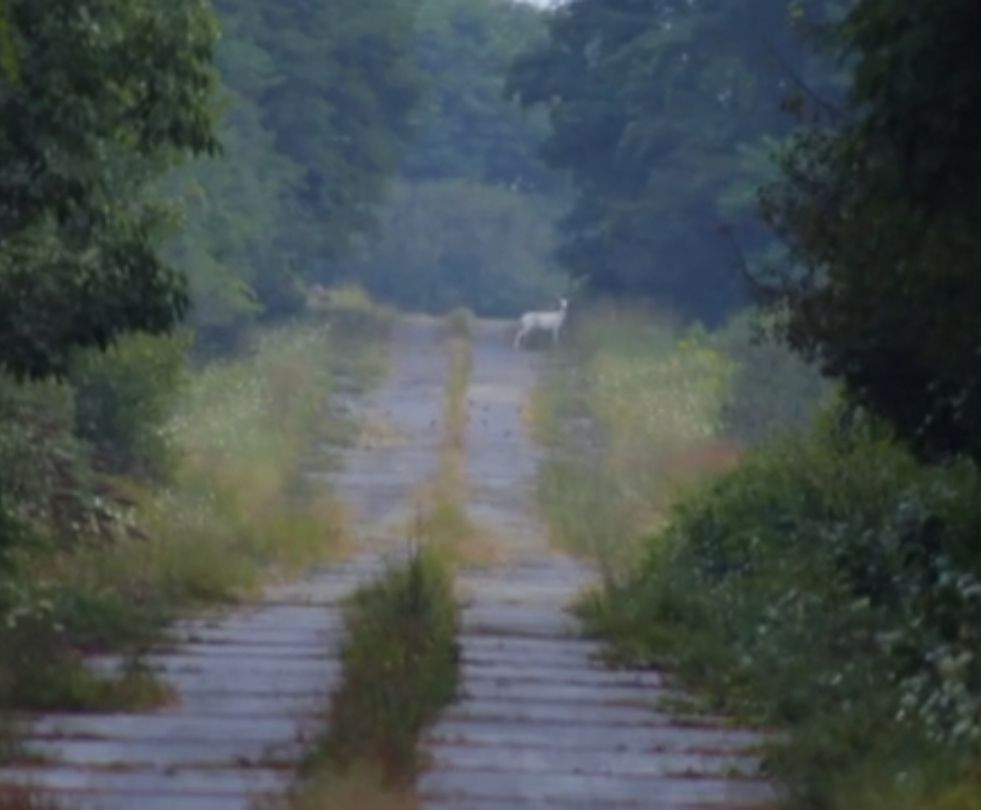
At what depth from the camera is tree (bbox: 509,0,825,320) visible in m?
59.2

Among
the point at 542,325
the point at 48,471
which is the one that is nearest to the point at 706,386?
the point at 542,325

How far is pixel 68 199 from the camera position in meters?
17.2

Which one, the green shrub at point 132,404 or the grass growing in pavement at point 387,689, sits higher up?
the grass growing in pavement at point 387,689

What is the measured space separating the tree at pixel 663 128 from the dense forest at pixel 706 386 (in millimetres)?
180

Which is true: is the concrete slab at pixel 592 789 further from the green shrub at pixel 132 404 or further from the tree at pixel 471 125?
the tree at pixel 471 125

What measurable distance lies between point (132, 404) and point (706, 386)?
16.6 metres

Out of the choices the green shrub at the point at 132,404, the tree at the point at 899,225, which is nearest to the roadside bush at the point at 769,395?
the green shrub at the point at 132,404

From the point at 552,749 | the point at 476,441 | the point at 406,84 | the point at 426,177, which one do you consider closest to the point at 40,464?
the point at 552,749

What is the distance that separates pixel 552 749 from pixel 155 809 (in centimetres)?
280

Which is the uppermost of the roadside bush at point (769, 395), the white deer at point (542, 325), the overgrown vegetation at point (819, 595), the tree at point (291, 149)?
the overgrown vegetation at point (819, 595)

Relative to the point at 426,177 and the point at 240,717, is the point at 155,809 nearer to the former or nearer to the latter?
the point at 240,717

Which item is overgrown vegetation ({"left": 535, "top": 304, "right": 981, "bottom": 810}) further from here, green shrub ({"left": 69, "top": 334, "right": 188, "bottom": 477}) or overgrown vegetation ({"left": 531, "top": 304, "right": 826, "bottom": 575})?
green shrub ({"left": 69, "top": 334, "right": 188, "bottom": 477})

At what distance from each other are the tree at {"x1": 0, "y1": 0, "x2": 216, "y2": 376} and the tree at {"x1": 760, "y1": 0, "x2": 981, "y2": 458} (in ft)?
13.6

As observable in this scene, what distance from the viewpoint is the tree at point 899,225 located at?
12.7 meters
